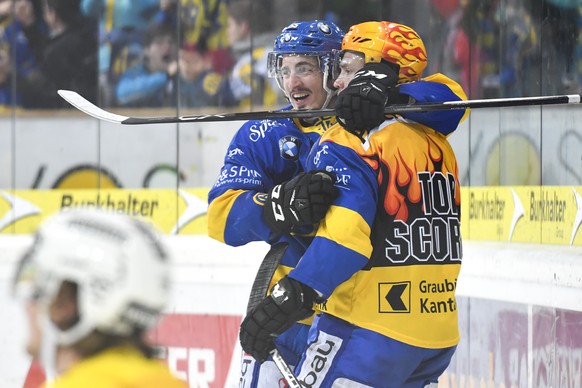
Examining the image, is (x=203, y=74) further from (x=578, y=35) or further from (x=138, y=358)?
(x=138, y=358)

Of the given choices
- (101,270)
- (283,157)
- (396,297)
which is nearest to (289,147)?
(283,157)

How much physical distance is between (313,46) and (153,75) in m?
2.12

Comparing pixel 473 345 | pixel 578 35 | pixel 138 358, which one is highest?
pixel 578 35

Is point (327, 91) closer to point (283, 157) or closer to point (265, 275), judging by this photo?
point (283, 157)

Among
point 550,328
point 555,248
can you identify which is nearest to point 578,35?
point 555,248

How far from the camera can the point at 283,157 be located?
2887 mm

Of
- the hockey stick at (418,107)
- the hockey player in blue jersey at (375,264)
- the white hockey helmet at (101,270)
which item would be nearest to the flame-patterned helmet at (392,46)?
the hockey player in blue jersey at (375,264)

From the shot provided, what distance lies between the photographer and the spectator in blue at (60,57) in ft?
16.4

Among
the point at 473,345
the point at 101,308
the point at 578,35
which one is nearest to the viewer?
→ the point at 101,308

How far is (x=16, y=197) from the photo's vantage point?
16.4 feet

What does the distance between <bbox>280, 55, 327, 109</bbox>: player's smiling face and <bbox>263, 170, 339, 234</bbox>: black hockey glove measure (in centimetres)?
40

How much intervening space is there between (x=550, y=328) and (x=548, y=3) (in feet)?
2.99

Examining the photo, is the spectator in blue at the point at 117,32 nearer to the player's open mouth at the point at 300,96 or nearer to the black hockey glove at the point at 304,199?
the player's open mouth at the point at 300,96

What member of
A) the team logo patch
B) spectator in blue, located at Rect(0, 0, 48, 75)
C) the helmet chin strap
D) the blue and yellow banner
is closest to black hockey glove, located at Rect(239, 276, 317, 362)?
the team logo patch
